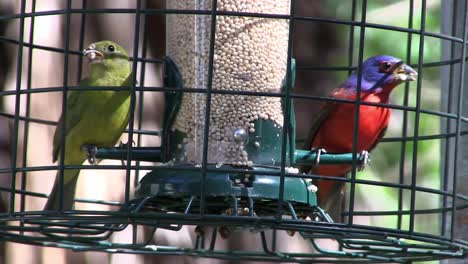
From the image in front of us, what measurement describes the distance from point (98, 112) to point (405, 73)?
223 centimetres

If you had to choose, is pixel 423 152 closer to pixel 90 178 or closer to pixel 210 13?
pixel 90 178

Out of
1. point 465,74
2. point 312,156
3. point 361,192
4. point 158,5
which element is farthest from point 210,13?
point 361,192

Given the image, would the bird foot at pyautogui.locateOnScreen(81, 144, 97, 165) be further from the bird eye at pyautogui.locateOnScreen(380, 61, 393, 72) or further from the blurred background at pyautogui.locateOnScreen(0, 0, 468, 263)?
the bird eye at pyautogui.locateOnScreen(380, 61, 393, 72)

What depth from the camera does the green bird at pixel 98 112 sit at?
712cm

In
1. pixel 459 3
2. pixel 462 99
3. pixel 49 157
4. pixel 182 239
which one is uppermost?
pixel 459 3

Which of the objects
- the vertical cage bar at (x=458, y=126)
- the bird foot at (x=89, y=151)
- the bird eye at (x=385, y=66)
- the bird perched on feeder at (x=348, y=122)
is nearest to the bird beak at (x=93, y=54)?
the bird foot at (x=89, y=151)

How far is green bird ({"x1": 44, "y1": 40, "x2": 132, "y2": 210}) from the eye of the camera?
280 inches

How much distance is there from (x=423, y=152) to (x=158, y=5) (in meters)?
3.35

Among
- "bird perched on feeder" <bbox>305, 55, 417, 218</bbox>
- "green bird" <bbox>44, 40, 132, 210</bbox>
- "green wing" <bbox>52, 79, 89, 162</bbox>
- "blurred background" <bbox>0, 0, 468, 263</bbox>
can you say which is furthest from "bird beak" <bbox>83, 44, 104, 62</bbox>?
"bird perched on feeder" <bbox>305, 55, 417, 218</bbox>

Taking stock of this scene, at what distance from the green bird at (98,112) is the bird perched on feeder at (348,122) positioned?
144cm

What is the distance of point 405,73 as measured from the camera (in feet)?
23.3

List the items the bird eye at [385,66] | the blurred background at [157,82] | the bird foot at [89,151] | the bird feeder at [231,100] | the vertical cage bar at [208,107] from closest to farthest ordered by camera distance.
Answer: the vertical cage bar at [208,107] < the bird feeder at [231,100] < the bird foot at [89,151] < the bird eye at [385,66] < the blurred background at [157,82]

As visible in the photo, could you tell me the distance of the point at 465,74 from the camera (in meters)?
5.86

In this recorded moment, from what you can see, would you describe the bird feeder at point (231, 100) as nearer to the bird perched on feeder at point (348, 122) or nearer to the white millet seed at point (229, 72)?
the white millet seed at point (229, 72)
